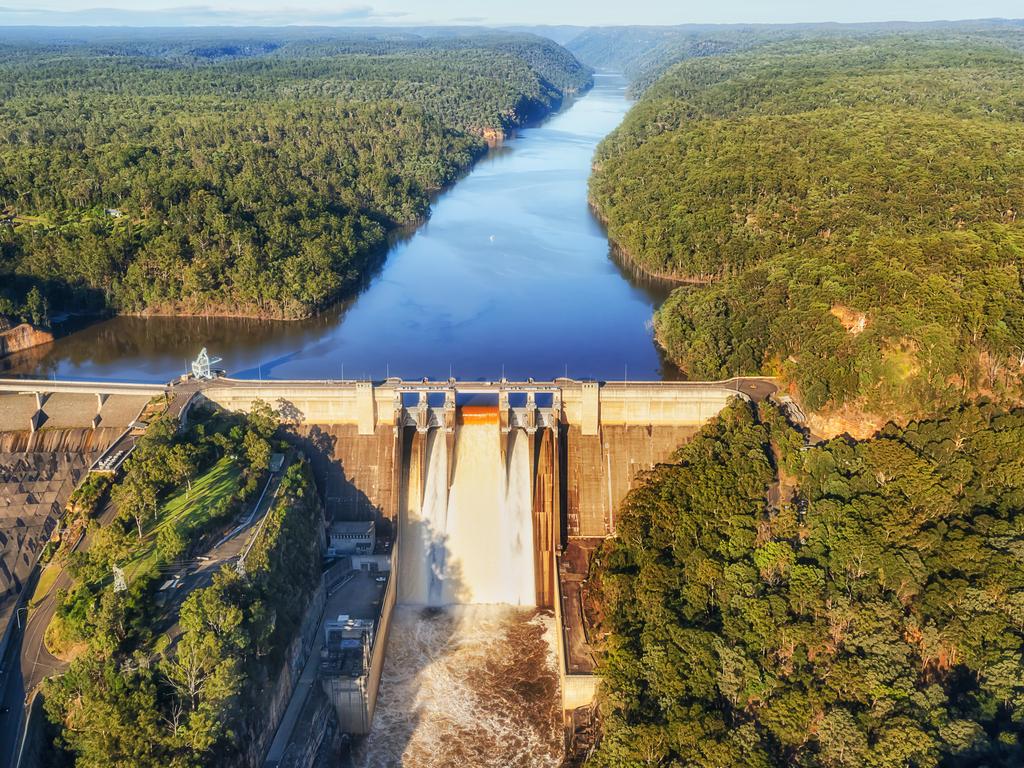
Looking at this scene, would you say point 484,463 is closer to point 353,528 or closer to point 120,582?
point 353,528

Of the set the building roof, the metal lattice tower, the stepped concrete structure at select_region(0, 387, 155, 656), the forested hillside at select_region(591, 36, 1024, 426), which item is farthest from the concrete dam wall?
the metal lattice tower

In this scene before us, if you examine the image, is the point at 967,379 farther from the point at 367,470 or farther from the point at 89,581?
the point at 89,581

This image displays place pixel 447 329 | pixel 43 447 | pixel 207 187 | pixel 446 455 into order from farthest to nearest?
pixel 207 187 → pixel 447 329 → pixel 446 455 → pixel 43 447

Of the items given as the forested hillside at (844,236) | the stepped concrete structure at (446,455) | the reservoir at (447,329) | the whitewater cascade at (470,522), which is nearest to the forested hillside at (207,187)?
the reservoir at (447,329)

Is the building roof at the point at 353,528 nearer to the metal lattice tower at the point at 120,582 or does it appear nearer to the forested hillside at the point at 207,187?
the metal lattice tower at the point at 120,582

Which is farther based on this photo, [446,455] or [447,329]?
[447,329]

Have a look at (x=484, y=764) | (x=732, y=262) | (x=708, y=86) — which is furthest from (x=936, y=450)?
(x=708, y=86)

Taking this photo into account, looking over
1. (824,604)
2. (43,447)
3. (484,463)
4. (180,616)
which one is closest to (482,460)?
(484,463)
